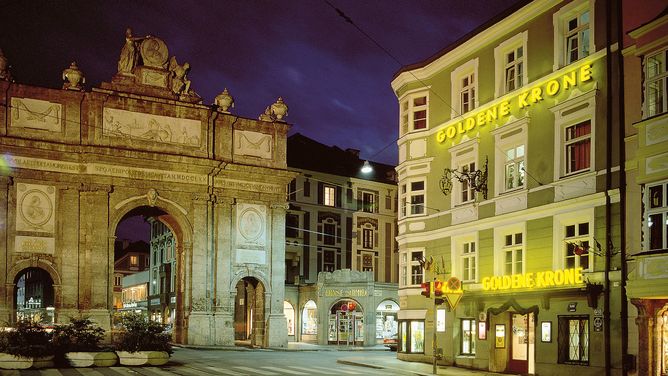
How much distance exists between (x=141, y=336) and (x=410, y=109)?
16072 mm

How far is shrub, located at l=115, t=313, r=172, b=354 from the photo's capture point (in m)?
28.8

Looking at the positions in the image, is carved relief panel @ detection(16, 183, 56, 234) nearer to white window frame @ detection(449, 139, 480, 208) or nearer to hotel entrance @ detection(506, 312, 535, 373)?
white window frame @ detection(449, 139, 480, 208)

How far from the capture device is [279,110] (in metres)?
51.1

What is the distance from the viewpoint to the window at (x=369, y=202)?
69062 mm

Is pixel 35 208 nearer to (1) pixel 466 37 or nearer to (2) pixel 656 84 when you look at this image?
(1) pixel 466 37

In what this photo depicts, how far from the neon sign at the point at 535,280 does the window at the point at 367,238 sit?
39.7m

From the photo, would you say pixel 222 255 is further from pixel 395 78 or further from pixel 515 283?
pixel 515 283

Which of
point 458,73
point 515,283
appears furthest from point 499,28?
point 515,283

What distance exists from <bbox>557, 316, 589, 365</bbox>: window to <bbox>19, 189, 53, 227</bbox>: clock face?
3009 cm

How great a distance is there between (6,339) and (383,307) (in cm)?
3499

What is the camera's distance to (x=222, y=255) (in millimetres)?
47844

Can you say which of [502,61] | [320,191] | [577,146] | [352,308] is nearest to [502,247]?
[577,146]

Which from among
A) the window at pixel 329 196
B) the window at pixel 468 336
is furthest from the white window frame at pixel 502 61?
the window at pixel 329 196

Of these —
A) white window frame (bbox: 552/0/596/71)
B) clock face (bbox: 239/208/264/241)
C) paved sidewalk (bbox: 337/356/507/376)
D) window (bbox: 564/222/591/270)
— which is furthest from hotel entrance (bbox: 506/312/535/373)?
clock face (bbox: 239/208/264/241)
